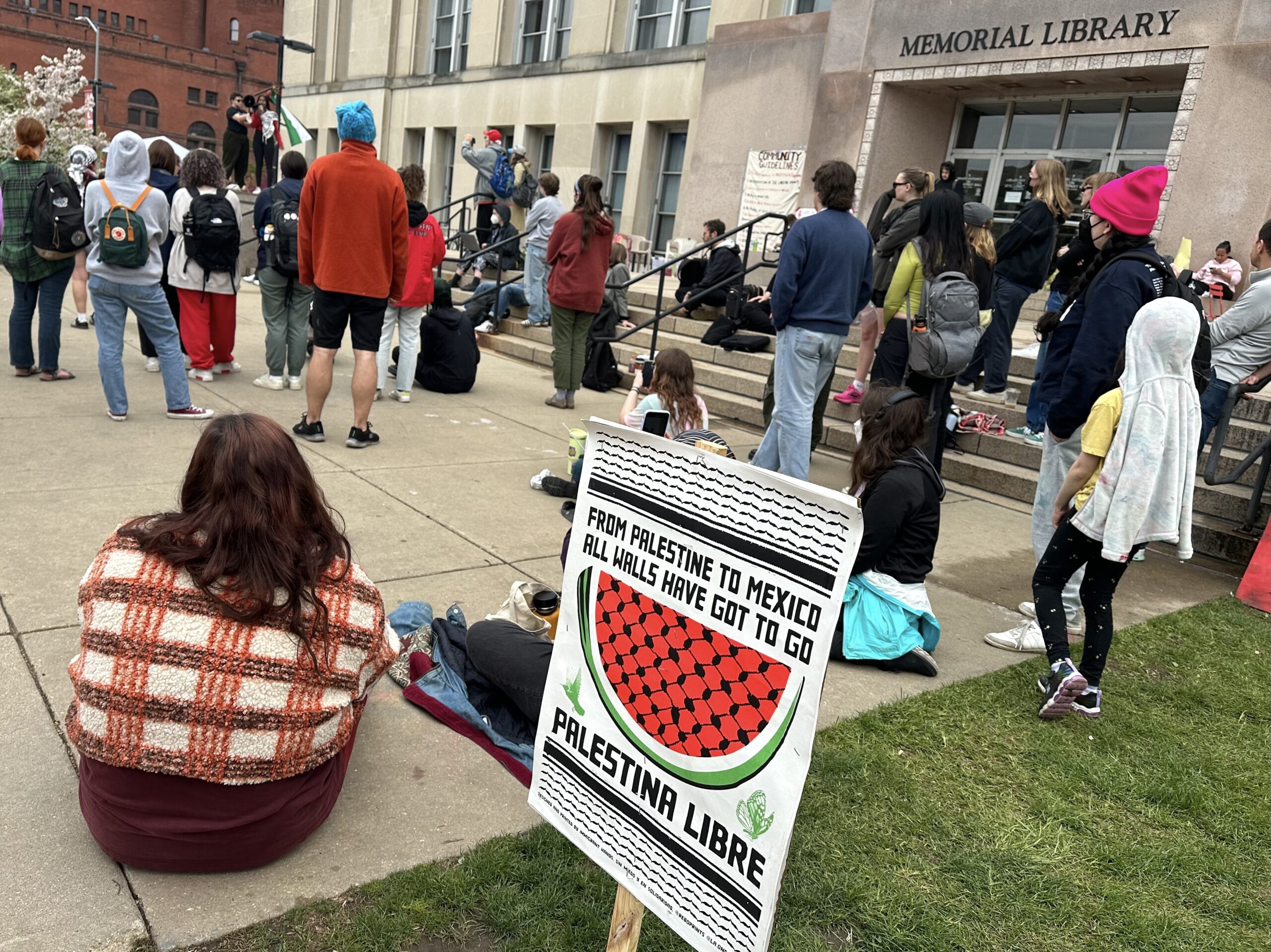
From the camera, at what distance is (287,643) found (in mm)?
2238

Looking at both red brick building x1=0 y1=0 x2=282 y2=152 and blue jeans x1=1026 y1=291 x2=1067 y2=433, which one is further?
red brick building x1=0 y1=0 x2=282 y2=152

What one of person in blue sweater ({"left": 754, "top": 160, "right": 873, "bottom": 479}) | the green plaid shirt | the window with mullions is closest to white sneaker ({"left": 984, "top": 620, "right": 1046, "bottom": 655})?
person in blue sweater ({"left": 754, "top": 160, "right": 873, "bottom": 479})

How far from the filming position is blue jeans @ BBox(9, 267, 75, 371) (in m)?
6.99

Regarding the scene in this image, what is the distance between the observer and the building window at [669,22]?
55.6 ft

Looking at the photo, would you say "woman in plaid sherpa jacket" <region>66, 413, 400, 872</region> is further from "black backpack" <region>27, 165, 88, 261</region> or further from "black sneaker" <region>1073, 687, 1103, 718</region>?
"black backpack" <region>27, 165, 88, 261</region>

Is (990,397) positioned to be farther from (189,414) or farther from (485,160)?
(485,160)

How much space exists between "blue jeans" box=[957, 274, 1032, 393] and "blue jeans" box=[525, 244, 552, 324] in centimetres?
582

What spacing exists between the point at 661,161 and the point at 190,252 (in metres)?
11.9

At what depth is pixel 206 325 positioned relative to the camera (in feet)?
26.0

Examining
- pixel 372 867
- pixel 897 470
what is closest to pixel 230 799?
pixel 372 867

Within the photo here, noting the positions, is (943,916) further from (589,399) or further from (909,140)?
(909,140)

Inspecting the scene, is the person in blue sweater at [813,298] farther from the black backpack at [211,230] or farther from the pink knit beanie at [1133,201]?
the black backpack at [211,230]

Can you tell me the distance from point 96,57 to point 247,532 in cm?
6218

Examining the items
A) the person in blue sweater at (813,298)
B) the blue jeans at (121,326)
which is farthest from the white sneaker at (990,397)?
the blue jeans at (121,326)
